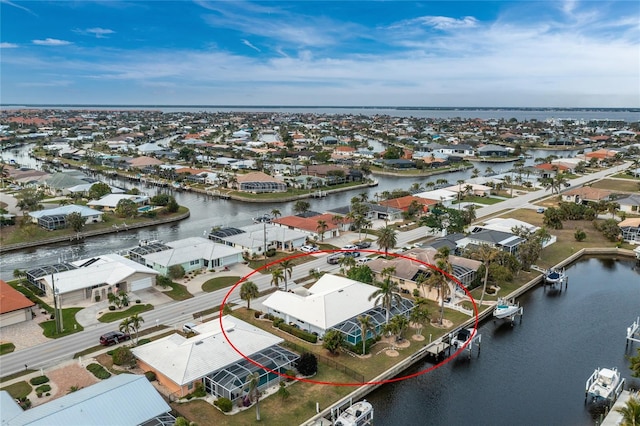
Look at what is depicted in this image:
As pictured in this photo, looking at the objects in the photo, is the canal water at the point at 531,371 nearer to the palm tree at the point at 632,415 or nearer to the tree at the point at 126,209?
the palm tree at the point at 632,415

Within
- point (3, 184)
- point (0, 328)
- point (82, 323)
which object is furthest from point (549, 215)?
point (3, 184)

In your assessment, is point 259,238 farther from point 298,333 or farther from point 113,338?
point 113,338

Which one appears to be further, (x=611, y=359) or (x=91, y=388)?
(x=611, y=359)

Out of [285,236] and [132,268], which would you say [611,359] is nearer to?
[285,236]

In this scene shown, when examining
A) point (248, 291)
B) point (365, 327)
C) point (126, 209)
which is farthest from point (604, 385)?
point (126, 209)

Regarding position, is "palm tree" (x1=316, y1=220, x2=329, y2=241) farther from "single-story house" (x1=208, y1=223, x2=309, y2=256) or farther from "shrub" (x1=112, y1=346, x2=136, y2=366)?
"shrub" (x1=112, y1=346, x2=136, y2=366)

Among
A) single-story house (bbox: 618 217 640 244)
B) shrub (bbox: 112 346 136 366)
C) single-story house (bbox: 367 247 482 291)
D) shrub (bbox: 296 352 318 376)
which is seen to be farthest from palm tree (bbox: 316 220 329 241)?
single-story house (bbox: 618 217 640 244)
